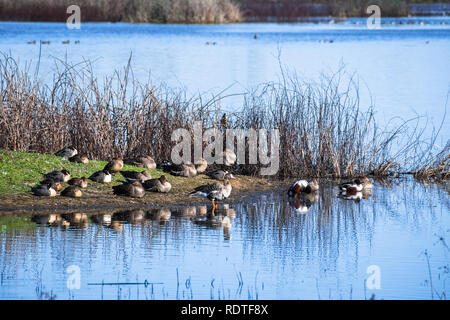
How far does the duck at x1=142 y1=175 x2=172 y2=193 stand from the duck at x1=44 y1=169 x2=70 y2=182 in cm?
140

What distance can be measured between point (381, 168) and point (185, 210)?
5.75m

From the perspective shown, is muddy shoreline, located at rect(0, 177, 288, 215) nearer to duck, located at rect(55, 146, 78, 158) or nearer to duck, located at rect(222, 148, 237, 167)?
duck, located at rect(222, 148, 237, 167)

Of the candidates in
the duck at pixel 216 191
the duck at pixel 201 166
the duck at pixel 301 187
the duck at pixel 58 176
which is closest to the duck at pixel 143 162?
the duck at pixel 201 166

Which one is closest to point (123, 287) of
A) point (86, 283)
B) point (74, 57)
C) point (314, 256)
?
point (86, 283)

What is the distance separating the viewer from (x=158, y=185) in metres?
14.8

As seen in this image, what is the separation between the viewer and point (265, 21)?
232ft

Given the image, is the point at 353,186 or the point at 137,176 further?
the point at 353,186

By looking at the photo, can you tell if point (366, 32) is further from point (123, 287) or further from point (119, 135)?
point (123, 287)

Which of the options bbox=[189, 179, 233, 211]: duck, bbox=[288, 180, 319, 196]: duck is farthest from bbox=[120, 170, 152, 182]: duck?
bbox=[288, 180, 319, 196]: duck

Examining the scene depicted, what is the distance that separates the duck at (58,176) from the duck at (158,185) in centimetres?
140

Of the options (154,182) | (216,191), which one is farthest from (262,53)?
(216,191)

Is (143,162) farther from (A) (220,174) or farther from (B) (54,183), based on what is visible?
(B) (54,183)

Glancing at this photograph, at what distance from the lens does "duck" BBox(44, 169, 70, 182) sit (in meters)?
14.4

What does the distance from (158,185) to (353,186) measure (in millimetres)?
3866
